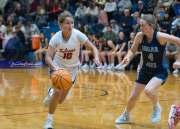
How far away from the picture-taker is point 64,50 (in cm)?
595

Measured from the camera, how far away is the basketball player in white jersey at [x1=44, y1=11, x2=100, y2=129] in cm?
575

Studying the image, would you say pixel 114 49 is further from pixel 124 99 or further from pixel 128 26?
pixel 124 99

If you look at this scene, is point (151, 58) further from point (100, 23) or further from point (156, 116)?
point (100, 23)

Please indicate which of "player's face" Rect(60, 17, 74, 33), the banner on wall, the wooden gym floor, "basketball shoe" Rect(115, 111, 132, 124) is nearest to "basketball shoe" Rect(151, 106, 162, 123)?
the wooden gym floor

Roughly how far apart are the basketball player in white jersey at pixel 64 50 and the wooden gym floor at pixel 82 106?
0.44 m

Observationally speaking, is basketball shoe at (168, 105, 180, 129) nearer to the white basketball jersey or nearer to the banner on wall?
the white basketball jersey

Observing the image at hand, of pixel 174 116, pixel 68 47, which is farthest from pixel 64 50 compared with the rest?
pixel 174 116

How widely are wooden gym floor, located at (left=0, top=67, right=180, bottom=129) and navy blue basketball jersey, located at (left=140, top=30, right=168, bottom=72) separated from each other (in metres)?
0.89

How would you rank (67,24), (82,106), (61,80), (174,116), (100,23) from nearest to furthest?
(174,116), (61,80), (67,24), (82,106), (100,23)

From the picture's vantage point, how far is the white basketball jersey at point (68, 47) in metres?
5.89

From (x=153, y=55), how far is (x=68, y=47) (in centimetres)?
124

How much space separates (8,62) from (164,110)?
39.5ft

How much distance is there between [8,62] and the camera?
59.9 feet

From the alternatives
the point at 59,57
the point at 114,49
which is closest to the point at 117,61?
the point at 114,49
